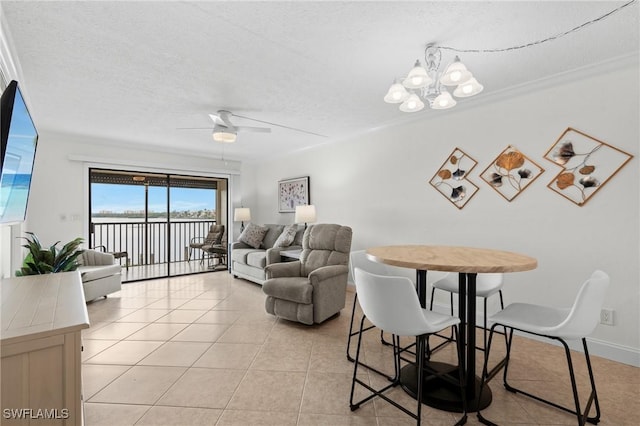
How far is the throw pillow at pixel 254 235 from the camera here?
17.3 feet

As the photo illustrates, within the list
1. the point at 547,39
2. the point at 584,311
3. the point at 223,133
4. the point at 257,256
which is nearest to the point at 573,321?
the point at 584,311

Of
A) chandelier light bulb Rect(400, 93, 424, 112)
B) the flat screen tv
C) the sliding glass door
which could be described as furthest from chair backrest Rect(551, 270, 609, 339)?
the sliding glass door

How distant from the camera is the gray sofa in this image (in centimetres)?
441

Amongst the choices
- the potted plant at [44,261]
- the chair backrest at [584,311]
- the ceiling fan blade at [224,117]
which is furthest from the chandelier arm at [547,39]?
the potted plant at [44,261]

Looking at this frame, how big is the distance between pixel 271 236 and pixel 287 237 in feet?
2.11

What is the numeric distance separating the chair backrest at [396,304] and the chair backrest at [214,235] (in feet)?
18.4

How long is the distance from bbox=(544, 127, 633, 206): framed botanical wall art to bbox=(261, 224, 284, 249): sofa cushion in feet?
13.0

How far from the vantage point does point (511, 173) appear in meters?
2.75

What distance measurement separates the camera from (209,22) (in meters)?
1.75

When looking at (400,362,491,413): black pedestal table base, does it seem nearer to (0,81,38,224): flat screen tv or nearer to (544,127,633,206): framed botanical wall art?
(544,127,633,206): framed botanical wall art

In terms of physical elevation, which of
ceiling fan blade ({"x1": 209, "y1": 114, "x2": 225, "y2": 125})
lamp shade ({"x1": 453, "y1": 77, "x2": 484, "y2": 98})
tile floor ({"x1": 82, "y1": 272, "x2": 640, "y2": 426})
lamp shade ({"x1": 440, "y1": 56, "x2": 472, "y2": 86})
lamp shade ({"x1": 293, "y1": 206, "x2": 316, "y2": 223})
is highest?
ceiling fan blade ({"x1": 209, "y1": 114, "x2": 225, "y2": 125})

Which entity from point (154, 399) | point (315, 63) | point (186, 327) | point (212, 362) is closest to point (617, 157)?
point (315, 63)

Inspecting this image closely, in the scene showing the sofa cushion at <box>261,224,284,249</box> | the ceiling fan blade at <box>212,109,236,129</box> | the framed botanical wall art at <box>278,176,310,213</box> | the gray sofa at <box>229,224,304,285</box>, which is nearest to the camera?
the ceiling fan blade at <box>212,109,236,129</box>

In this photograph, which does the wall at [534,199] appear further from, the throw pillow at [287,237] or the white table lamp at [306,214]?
the throw pillow at [287,237]
